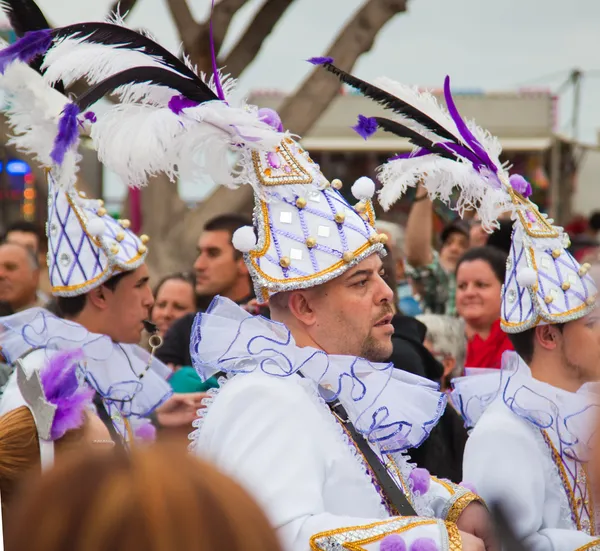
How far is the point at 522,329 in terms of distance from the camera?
12.5 feet

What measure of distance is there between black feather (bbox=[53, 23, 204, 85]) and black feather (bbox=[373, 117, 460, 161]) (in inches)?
34.4

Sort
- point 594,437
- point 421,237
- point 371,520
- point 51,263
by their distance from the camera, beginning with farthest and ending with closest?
1. point 421,237
2. point 51,263
3. point 371,520
4. point 594,437

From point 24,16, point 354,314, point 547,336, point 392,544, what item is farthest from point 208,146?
point 547,336

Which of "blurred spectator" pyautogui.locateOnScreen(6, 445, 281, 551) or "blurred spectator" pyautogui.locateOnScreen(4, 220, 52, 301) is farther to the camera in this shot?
"blurred spectator" pyautogui.locateOnScreen(4, 220, 52, 301)

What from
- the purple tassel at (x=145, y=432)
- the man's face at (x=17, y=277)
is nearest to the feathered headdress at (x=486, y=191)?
the purple tassel at (x=145, y=432)

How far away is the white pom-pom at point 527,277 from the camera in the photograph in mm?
3713

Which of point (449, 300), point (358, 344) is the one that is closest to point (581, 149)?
point (449, 300)

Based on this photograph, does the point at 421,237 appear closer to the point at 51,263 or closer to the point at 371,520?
the point at 51,263

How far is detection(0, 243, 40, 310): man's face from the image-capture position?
658 cm

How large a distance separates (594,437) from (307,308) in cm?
140

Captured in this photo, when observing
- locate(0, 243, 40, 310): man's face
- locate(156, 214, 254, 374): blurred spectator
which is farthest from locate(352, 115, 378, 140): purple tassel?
locate(0, 243, 40, 310): man's face

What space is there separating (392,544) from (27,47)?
64.8 inches

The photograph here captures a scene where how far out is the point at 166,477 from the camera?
4.35 feet

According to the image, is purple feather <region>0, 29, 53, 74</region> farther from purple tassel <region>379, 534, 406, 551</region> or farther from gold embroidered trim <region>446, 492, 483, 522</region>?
gold embroidered trim <region>446, 492, 483, 522</region>
